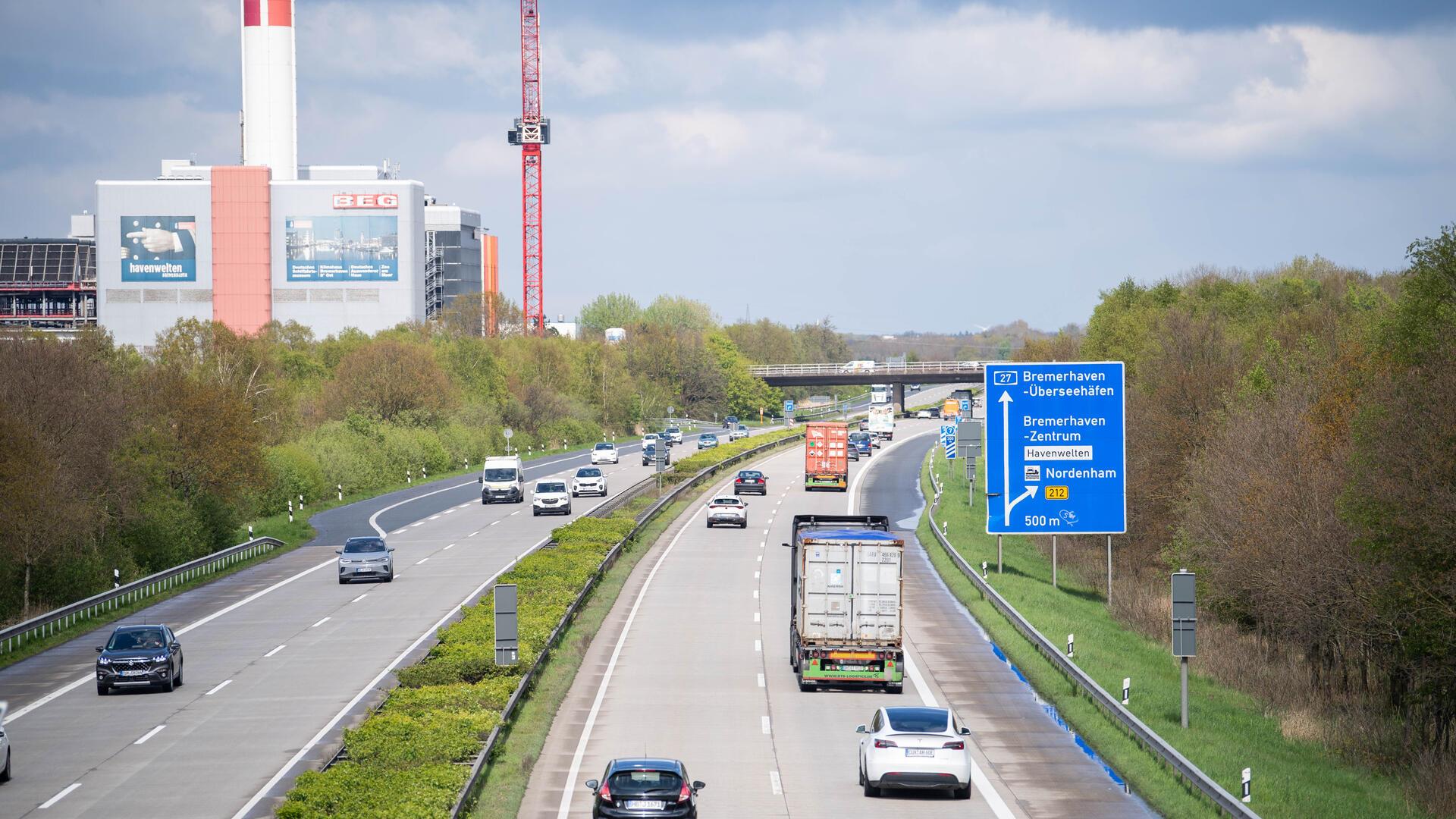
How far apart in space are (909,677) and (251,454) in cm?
3885

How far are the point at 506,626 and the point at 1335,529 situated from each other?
18430 mm

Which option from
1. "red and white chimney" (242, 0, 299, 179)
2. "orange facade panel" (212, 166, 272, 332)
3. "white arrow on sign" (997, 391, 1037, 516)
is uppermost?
"red and white chimney" (242, 0, 299, 179)

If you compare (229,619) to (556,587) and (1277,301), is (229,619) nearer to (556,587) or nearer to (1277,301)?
(556,587)

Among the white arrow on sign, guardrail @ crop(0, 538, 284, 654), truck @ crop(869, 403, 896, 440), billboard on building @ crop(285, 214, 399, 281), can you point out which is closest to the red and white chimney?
billboard on building @ crop(285, 214, 399, 281)

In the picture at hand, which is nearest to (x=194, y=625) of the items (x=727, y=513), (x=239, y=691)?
(x=239, y=691)

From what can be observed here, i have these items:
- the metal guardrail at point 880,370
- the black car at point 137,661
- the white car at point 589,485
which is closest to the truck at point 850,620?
the black car at point 137,661

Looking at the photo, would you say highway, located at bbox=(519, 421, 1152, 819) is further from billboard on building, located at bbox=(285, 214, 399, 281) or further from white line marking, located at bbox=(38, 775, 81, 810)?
billboard on building, located at bbox=(285, 214, 399, 281)

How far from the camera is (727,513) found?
65.3 metres

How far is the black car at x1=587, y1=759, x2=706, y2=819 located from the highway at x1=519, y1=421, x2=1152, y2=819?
Answer: 2350mm

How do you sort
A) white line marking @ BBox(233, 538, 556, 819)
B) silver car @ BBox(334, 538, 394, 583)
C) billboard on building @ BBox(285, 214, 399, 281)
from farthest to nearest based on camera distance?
billboard on building @ BBox(285, 214, 399, 281) → silver car @ BBox(334, 538, 394, 583) → white line marking @ BBox(233, 538, 556, 819)

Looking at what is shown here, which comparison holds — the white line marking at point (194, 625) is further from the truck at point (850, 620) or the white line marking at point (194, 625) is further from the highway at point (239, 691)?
the truck at point (850, 620)

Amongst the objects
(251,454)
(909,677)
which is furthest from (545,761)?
(251,454)

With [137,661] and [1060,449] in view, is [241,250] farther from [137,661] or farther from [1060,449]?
[1060,449]

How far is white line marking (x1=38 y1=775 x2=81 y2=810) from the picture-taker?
21.8m
